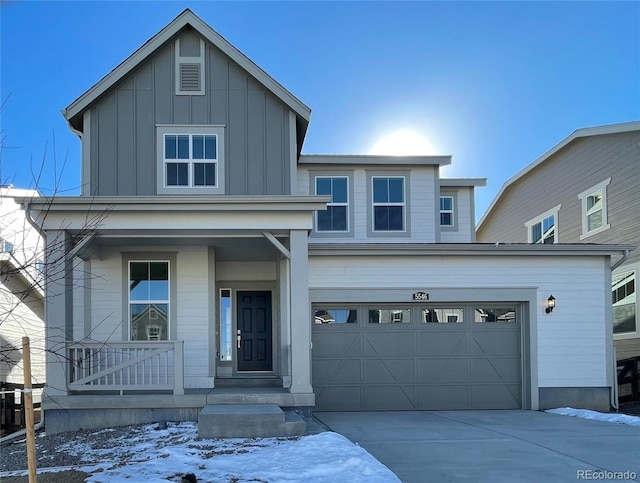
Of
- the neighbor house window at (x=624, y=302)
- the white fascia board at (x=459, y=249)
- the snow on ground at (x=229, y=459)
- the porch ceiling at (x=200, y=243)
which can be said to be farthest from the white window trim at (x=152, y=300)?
the neighbor house window at (x=624, y=302)

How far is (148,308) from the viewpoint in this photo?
11.8 m

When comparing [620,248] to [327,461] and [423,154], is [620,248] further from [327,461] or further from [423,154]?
[327,461]

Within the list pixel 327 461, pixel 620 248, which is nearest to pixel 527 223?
pixel 620 248

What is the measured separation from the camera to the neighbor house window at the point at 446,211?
53.5 ft

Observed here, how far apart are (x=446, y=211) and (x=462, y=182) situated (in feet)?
2.90

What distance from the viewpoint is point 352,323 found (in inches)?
475

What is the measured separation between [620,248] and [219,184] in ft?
26.5

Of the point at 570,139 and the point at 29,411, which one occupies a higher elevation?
the point at 570,139

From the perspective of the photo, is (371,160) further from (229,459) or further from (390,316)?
(229,459)

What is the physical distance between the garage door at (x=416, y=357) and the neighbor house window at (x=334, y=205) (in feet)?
10.4

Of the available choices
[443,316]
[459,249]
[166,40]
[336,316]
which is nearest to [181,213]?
[336,316]

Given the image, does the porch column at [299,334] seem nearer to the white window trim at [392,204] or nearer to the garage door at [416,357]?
the garage door at [416,357]

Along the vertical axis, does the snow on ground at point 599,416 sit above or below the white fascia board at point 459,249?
below

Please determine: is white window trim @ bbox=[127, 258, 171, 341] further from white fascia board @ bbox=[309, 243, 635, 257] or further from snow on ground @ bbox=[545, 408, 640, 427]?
snow on ground @ bbox=[545, 408, 640, 427]
